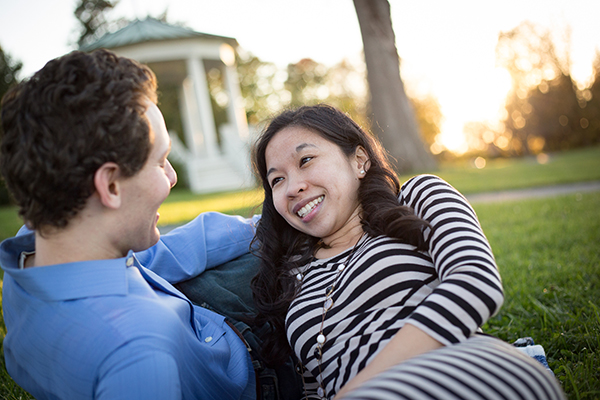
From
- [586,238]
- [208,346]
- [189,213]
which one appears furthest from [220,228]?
[189,213]

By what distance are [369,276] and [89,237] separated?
3.32ft

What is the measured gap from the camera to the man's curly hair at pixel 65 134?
1.26 metres

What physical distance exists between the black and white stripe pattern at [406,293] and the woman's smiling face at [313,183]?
0.24 m

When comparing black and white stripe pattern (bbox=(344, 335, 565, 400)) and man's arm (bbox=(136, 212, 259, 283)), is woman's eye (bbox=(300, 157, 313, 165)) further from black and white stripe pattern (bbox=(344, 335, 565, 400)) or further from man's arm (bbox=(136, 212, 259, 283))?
black and white stripe pattern (bbox=(344, 335, 565, 400))

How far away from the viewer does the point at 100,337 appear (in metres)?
1.19

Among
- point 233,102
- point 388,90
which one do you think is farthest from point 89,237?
point 233,102

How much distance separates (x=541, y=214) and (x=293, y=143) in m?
4.52

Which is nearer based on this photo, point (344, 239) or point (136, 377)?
point (136, 377)

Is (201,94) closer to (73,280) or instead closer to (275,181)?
(275,181)

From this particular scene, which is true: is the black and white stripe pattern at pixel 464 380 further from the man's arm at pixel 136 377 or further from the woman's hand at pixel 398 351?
the man's arm at pixel 136 377

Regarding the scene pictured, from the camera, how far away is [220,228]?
2.34 meters

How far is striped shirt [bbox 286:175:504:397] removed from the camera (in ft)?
4.36

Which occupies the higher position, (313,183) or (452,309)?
(313,183)

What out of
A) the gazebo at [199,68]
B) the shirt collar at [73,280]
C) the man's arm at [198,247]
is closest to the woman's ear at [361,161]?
the man's arm at [198,247]
